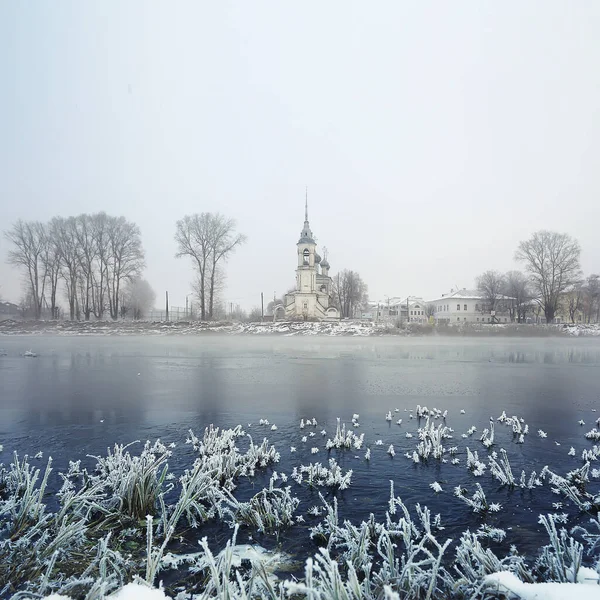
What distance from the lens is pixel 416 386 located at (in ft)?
48.2

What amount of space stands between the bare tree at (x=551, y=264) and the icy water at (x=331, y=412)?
1733 inches

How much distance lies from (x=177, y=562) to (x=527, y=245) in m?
66.5

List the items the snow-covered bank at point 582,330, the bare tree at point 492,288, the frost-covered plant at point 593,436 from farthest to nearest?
1. the bare tree at point 492,288
2. the snow-covered bank at point 582,330
3. the frost-covered plant at point 593,436

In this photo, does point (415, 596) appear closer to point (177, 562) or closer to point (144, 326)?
point (177, 562)

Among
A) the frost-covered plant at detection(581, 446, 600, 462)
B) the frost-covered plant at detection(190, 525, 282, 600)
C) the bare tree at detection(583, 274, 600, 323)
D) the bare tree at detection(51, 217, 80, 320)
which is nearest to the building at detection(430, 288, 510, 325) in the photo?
the bare tree at detection(583, 274, 600, 323)

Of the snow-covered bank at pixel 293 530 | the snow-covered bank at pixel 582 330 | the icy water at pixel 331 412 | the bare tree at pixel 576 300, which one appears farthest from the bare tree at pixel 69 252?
the bare tree at pixel 576 300

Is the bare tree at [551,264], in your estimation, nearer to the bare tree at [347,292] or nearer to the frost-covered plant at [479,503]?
the bare tree at [347,292]

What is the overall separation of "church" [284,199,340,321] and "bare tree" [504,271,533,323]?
35.3 metres

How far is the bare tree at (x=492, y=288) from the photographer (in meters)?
86.3

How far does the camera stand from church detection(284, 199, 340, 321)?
249ft

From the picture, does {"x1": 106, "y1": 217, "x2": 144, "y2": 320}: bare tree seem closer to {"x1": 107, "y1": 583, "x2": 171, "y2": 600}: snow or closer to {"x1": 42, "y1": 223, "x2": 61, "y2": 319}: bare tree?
{"x1": 42, "y1": 223, "x2": 61, "y2": 319}: bare tree

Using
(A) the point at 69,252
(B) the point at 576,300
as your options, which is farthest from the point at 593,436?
(B) the point at 576,300

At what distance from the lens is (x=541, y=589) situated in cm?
305

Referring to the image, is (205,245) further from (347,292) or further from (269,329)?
(347,292)
